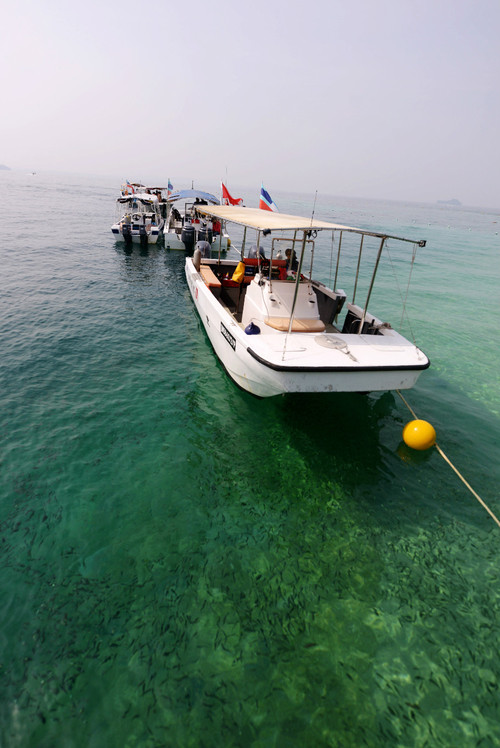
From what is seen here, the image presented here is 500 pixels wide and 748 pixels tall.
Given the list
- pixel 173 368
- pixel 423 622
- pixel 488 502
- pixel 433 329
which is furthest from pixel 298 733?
pixel 433 329

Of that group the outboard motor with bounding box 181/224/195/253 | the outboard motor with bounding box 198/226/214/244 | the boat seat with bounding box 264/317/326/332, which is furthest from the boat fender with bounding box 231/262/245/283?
the outboard motor with bounding box 181/224/195/253

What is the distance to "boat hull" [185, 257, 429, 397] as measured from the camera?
19.8 ft

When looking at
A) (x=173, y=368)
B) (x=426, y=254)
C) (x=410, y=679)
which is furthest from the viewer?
(x=426, y=254)

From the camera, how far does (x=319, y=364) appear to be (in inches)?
236

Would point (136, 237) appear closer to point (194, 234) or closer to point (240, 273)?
point (194, 234)

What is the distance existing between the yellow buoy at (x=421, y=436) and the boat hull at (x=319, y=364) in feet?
2.81

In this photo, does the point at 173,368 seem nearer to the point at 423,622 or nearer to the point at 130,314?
the point at 130,314

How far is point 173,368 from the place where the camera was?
32.3 feet

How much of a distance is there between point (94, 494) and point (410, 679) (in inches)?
197

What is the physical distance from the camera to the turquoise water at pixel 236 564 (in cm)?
350

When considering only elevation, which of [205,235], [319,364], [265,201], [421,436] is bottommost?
[421,436]

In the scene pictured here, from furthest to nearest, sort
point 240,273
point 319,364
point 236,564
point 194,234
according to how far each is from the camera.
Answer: point 194,234 < point 240,273 < point 319,364 < point 236,564

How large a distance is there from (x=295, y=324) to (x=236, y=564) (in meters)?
5.21

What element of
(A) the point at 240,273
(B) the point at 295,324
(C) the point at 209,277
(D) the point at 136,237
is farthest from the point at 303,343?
(D) the point at 136,237
